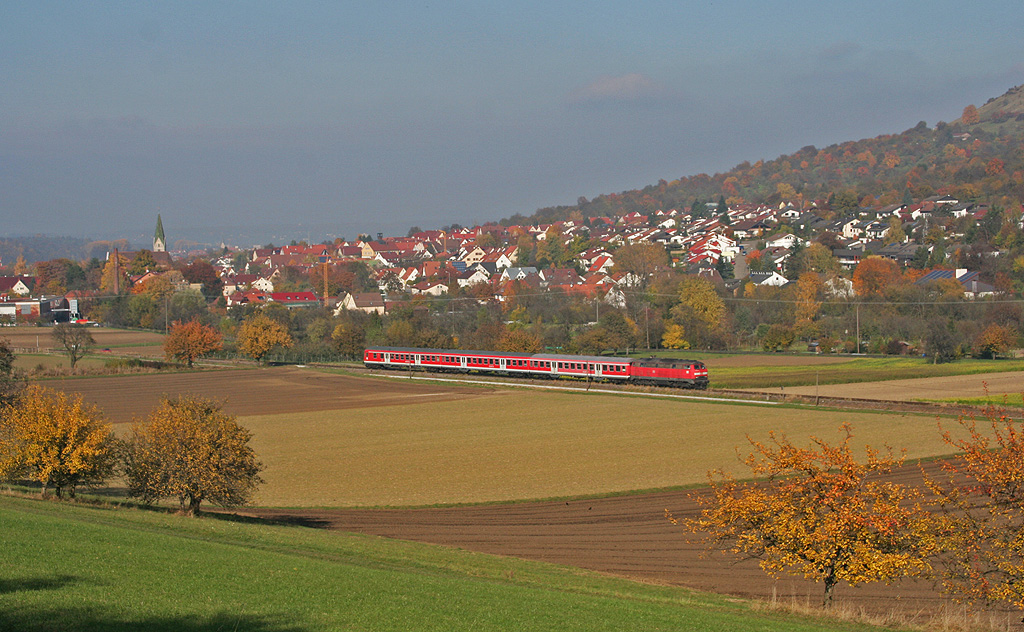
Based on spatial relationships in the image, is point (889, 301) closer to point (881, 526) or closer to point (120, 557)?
point (881, 526)

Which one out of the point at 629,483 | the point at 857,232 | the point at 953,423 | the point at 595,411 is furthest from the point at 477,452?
the point at 857,232

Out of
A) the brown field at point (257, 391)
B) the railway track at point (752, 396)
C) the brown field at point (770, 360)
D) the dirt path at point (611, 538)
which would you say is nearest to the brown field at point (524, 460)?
the dirt path at point (611, 538)

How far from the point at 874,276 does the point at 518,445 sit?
90.6m

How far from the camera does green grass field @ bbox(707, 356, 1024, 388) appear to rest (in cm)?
6266

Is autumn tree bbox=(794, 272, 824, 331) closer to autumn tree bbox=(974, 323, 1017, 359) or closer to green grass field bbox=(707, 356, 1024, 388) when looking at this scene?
autumn tree bbox=(974, 323, 1017, 359)

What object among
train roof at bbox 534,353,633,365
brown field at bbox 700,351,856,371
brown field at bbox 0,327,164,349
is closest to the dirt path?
train roof at bbox 534,353,633,365

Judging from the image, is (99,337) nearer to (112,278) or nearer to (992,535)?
(112,278)

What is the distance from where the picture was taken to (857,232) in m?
179

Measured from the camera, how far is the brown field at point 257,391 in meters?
54.4

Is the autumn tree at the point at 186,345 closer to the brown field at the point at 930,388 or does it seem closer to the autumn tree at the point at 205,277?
the brown field at the point at 930,388

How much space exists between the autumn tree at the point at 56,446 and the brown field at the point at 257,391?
70.5 ft

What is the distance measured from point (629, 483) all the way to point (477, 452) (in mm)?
9084

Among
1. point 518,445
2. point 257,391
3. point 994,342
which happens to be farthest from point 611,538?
point 994,342

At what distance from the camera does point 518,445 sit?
41.3 meters
